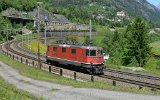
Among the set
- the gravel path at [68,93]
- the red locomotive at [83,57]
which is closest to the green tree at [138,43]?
the red locomotive at [83,57]

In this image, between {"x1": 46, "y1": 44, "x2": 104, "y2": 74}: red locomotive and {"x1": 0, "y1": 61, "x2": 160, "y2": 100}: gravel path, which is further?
{"x1": 46, "y1": 44, "x2": 104, "y2": 74}: red locomotive

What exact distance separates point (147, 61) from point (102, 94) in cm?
7229

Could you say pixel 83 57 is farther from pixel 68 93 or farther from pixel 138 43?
pixel 138 43

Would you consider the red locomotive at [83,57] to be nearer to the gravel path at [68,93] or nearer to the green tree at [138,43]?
the gravel path at [68,93]

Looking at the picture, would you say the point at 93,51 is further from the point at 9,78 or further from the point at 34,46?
the point at 34,46

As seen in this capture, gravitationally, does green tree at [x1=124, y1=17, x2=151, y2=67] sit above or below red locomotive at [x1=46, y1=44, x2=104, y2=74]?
below

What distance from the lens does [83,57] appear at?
152 feet

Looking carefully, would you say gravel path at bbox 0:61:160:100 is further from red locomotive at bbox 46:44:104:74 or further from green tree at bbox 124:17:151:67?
green tree at bbox 124:17:151:67

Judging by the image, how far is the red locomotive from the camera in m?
45.5

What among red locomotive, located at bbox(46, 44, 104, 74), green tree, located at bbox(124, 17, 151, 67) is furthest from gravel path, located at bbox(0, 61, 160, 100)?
green tree, located at bbox(124, 17, 151, 67)

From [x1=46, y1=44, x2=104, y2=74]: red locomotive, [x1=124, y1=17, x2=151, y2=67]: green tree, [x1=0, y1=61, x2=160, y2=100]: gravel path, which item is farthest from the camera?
[x1=124, y1=17, x2=151, y2=67]: green tree

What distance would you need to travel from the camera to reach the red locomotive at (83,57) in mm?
45500

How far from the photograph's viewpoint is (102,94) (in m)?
27.7

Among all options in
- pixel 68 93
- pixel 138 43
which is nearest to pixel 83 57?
pixel 68 93
